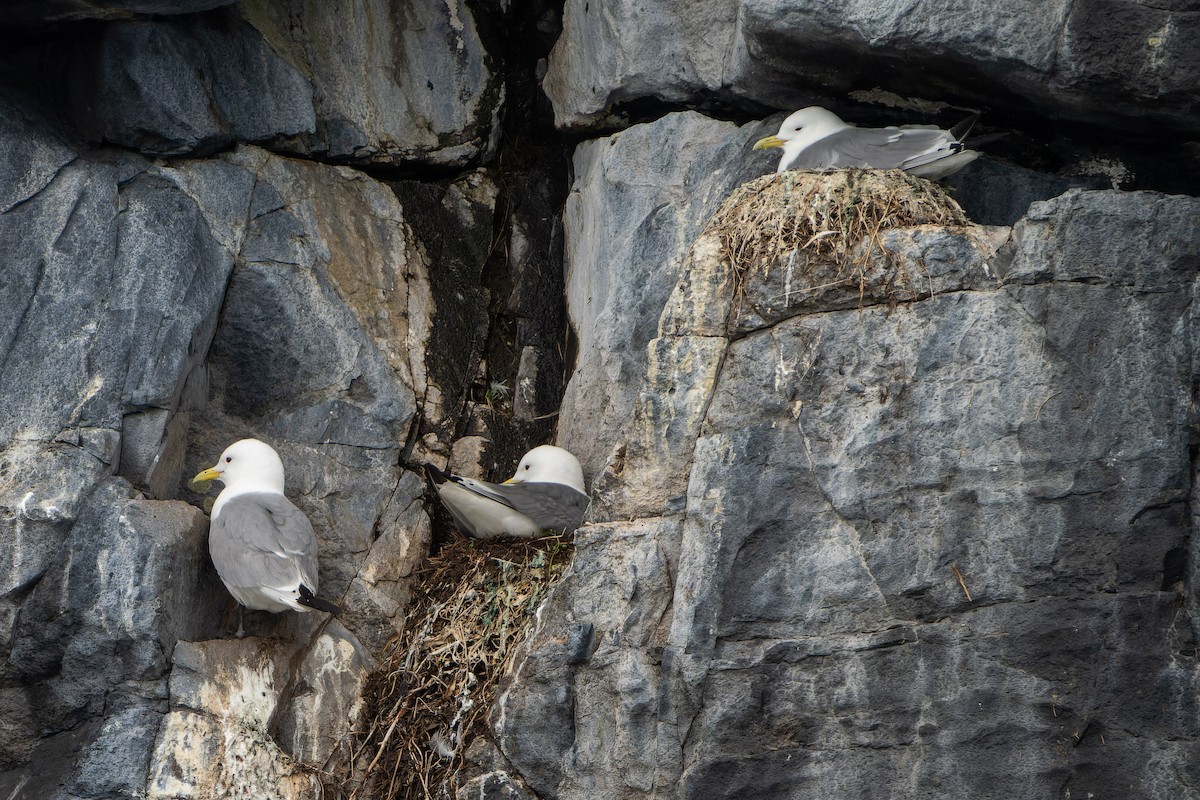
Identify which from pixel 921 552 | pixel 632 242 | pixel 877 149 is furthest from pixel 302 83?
pixel 921 552

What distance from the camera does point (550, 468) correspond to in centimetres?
692

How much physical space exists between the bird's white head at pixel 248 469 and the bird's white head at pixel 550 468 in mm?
1230

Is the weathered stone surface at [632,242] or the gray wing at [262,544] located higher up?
the weathered stone surface at [632,242]

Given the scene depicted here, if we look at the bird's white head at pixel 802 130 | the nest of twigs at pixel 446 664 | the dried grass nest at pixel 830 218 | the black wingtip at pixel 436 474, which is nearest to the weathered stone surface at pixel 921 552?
the dried grass nest at pixel 830 218

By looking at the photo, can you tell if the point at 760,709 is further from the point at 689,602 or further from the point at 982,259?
the point at 982,259

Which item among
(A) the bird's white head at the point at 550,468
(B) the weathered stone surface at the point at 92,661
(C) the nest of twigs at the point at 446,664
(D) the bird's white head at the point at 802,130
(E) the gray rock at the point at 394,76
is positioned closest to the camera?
(B) the weathered stone surface at the point at 92,661

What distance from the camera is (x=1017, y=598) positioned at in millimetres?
5008

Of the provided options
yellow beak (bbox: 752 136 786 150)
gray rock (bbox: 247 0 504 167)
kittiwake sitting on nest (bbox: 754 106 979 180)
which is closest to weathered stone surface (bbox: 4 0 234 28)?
gray rock (bbox: 247 0 504 167)

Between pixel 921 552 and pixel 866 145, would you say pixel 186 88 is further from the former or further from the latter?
pixel 921 552

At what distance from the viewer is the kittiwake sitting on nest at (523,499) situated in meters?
6.67

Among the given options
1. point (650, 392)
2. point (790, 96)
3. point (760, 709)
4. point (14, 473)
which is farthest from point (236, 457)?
point (790, 96)

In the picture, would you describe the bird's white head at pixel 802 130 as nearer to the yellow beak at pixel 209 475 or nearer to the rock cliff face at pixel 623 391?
the rock cliff face at pixel 623 391

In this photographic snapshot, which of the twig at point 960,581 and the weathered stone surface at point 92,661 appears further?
the weathered stone surface at point 92,661

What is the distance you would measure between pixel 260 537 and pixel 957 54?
148 inches
